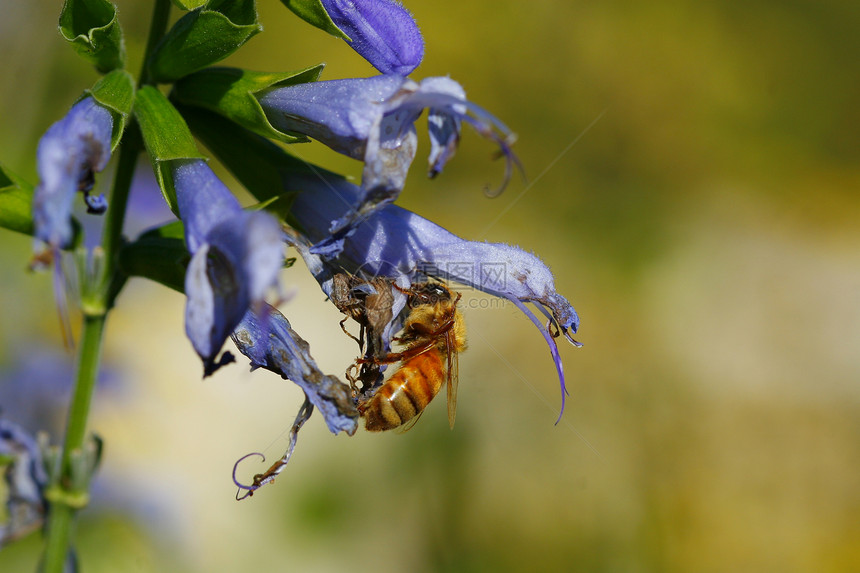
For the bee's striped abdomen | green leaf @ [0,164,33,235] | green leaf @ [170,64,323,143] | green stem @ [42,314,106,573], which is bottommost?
green stem @ [42,314,106,573]

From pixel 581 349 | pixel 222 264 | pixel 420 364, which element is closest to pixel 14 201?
pixel 222 264

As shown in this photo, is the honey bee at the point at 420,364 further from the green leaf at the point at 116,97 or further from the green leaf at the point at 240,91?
the green leaf at the point at 116,97

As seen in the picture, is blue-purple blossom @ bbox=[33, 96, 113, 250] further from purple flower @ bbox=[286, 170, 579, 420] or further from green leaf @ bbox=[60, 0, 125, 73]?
purple flower @ bbox=[286, 170, 579, 420]

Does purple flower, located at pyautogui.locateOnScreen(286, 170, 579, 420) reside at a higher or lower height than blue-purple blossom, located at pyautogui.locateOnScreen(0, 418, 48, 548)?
higher

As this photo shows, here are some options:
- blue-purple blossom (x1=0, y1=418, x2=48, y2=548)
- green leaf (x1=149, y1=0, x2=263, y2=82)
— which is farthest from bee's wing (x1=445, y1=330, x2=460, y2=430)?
blue-purple blossom (x1=0, y1=418, x2=48, y2=548)

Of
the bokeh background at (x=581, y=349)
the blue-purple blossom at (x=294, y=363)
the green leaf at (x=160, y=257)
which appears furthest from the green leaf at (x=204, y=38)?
the bokeh background at (x=581, y=349)

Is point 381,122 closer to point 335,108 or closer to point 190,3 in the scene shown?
point 335,108

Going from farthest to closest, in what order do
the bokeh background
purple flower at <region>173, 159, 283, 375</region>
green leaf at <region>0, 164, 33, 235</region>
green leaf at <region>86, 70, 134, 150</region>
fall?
the bokeh background
green leaf at <region>0, 164, 33, 235</region>
green leaf at <region>86, 70, 134, 150</region>
purple flower at <region>173, 159, 283, 375</region>
